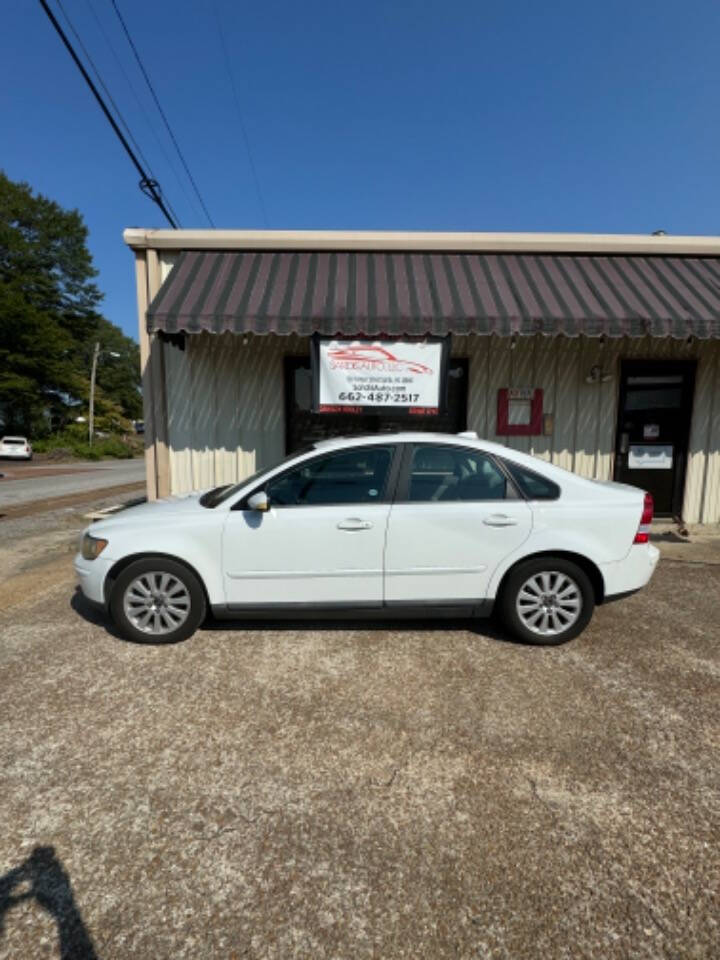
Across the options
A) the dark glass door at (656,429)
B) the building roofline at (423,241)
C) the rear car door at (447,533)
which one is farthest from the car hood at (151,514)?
the dark glass door at (656,429)

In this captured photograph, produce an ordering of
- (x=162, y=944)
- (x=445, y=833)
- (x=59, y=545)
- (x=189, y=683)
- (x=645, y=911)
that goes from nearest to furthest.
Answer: (x=162, y=944) < (x=645, y=911) < (x=445, y=833) < (x=189, y=683) < (x=59, y=545)

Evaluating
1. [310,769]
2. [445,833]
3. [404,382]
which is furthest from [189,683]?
[404,382]

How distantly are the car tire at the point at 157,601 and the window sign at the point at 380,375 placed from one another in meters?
3.27

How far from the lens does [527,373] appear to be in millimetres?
7074

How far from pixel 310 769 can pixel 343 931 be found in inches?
30.2

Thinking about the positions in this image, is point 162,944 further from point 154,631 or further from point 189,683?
point 154,631

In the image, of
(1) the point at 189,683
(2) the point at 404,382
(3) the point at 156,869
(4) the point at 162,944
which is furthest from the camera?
(2) the point at 404,382

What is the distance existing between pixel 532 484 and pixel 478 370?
3859 mm

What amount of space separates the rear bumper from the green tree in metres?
46.0

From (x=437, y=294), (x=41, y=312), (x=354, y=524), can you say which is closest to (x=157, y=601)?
(x=354, y=524)

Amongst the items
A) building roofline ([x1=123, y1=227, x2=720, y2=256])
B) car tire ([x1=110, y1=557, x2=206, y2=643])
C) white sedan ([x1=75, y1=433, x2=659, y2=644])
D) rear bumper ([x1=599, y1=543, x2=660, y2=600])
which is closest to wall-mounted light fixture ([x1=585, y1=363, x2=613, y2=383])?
building roofline ([x1=123, y1=227, x2=720, y2=256])

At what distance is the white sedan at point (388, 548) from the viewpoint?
3428mm

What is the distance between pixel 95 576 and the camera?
3506 millimetres

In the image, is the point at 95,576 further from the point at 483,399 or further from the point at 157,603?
the point at 483,399
